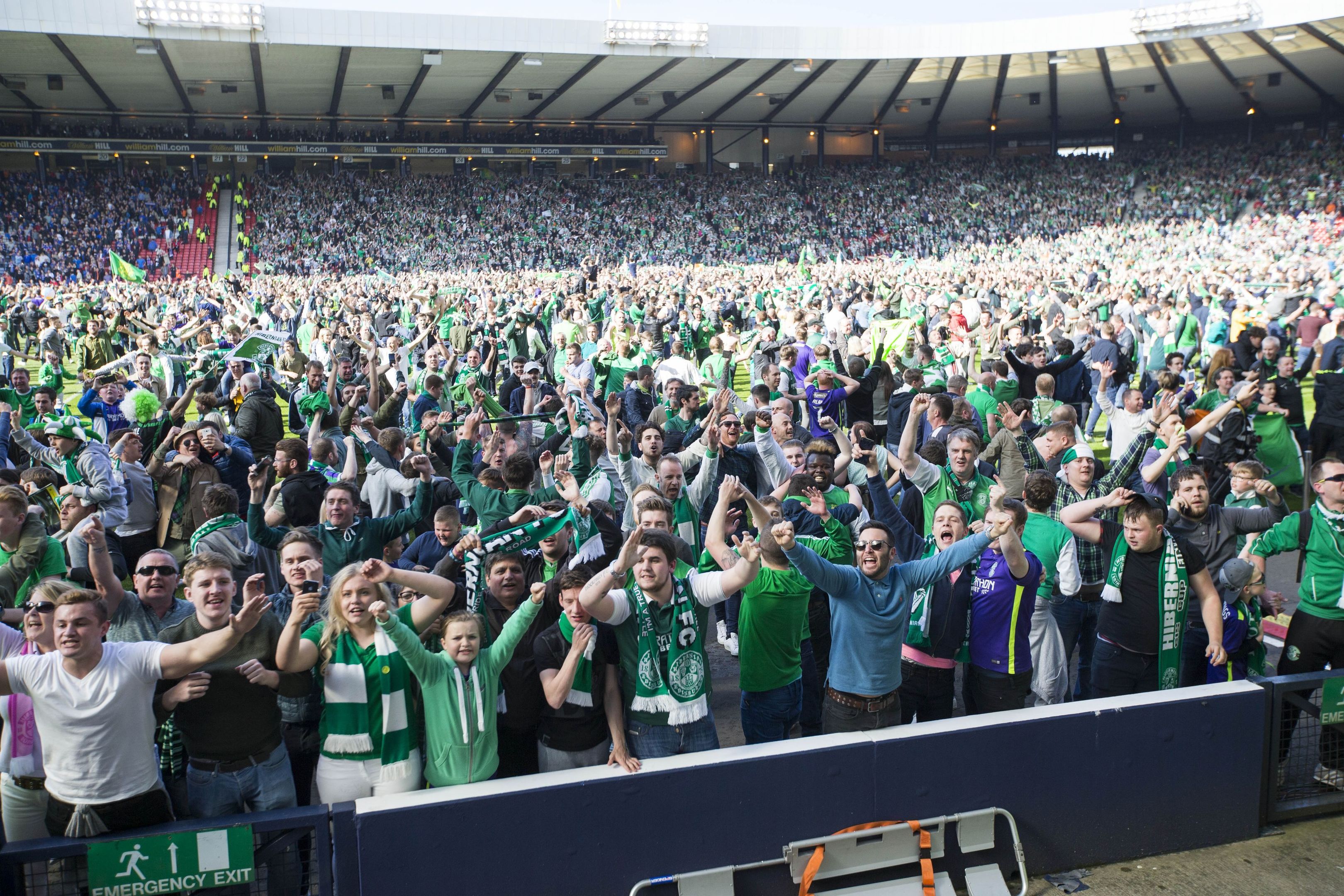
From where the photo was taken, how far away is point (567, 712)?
4.59m

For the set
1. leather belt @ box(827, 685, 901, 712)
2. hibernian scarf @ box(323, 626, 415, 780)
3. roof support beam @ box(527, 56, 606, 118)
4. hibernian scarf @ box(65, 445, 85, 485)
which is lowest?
leather belt @ box(827, 685, 901, 712)

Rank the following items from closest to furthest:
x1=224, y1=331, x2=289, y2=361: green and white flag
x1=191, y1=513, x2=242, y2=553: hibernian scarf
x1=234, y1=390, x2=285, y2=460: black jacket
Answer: x1=191, y1=513, x2=242, y2=553: hibernian scarf, x1=234, y1=390, x2=285, y2=460: black jacket, x1=224, y1=331, x2=289, y2=361: green and white flag

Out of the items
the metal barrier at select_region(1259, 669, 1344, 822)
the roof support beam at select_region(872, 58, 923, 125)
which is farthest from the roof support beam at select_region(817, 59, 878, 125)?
the metal barrier at select_region(1259, 669, 1344, 822)

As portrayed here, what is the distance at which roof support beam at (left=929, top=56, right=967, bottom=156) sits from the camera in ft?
135

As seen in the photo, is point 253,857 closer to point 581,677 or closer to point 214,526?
point 581,677

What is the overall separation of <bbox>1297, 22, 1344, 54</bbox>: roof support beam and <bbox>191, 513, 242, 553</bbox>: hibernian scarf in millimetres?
36584

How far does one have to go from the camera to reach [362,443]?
25.9ft

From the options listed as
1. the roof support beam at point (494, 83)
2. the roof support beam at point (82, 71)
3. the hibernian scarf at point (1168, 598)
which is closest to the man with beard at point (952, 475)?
the hibernian scarf at point (1168, 598)

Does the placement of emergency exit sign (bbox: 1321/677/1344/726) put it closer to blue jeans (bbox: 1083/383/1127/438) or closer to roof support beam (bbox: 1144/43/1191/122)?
blue jeans (bbox: 1083/383/1127/438)

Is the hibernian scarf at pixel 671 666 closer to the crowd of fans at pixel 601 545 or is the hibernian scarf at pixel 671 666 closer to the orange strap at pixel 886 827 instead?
the crowd of fans at pixel 601 545

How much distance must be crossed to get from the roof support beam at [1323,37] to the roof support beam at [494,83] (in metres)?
25.6

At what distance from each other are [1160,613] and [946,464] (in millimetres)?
2217

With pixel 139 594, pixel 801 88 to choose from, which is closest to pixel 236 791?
pixel 139 594

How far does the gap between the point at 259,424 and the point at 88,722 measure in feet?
17.4
